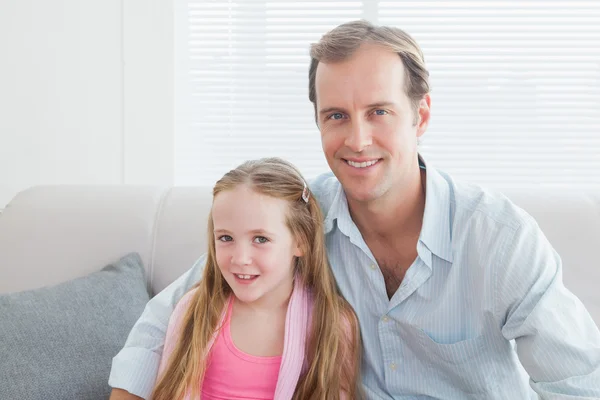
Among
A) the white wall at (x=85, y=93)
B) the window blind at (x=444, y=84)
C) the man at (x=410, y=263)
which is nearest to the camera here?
the man at (x=410, y=263)

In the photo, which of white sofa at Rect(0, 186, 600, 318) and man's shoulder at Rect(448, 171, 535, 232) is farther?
white sofa at Rect(0, 186, 600, 318)

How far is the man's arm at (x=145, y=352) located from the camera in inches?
58.5

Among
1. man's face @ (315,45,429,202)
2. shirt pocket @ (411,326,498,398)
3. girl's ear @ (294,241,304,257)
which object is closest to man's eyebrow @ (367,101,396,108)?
man's face @ (315,45,429,202)

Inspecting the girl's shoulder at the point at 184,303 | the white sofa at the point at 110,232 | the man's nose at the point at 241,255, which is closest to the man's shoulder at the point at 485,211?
the white sofa at the point at 110,232

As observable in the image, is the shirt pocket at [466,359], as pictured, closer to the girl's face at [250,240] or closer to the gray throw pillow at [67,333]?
the girl's face at [250,240]

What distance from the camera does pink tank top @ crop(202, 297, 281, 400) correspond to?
151cm

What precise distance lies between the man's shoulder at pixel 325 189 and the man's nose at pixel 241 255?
0.94 ft

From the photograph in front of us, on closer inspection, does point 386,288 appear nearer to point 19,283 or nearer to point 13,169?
point 19,283

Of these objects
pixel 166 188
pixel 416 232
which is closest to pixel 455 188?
pixel 416 232

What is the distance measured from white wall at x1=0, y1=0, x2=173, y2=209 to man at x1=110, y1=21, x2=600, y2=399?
56.5 inches

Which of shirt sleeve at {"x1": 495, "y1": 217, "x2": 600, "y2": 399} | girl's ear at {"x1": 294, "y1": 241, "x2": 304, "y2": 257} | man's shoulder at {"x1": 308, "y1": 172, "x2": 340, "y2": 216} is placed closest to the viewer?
shirt sleeve at {"x1": 495, "y1": 217, "x2": 600, "y2": 399}

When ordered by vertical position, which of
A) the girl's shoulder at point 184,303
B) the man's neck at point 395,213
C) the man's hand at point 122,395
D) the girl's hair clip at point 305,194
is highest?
the girl's hair clip at point 305,194

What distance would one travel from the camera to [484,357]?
1.48m

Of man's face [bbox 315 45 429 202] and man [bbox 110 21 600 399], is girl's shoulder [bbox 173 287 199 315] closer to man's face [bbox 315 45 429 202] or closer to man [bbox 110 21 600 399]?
man [bbox 110 21 600 399]
